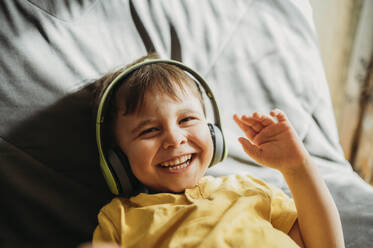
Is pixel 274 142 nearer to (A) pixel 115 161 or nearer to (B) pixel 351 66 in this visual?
(A) pixel 115 161

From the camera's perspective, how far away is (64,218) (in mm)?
845

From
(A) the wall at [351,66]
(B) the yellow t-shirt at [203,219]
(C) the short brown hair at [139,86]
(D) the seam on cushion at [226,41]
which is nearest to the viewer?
(B) the yellow t-shirt at [203,219]

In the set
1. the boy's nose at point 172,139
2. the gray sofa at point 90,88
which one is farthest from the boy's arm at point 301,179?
the boy's nose at point 172,139

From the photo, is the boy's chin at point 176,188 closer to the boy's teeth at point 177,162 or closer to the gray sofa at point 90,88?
the boy's teeth at point 177,162

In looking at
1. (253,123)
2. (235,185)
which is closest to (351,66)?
(253,123)

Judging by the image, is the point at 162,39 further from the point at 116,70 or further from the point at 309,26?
the point at 309,26

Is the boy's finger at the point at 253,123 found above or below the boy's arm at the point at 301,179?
above

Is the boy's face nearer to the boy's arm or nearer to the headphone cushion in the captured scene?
the headphone cushion

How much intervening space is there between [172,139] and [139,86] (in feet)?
0.57

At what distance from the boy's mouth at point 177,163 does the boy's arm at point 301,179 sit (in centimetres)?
20

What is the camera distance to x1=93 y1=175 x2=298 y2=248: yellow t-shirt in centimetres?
68

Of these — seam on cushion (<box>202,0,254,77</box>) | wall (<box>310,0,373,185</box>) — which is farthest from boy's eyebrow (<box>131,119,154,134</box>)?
wall (<box>310,0,373,185</box>)

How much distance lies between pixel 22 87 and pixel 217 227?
0.63m

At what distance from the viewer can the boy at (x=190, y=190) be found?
703mm
